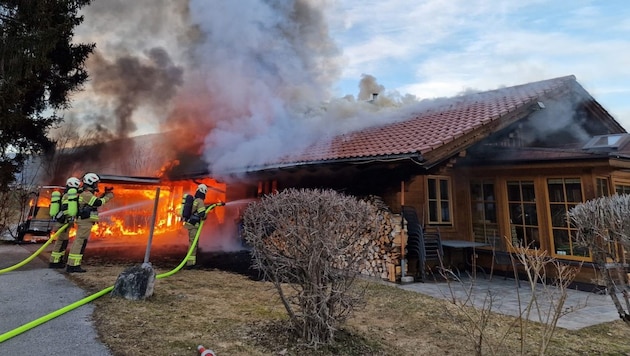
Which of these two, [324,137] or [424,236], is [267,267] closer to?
[424,236]

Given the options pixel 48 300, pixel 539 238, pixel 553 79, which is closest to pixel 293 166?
pixel 48 300

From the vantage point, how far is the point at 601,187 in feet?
22.7

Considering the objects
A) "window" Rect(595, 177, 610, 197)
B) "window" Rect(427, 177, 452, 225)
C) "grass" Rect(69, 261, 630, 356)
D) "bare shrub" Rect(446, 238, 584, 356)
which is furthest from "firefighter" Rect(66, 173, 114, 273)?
"window" Rect(595, 177, 610, 197)

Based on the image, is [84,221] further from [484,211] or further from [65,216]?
[484,211]

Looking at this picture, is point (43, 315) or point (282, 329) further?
point (43, 315)

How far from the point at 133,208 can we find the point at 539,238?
16846 millimetres

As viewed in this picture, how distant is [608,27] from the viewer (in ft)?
26.7

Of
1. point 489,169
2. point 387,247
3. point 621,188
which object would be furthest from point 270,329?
point 621,188

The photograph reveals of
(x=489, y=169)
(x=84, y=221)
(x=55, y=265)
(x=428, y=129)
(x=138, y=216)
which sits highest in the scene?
(x=428, y=129)

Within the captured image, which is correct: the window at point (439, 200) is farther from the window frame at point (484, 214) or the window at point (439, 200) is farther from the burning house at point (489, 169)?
the window frame at point (484, 214)

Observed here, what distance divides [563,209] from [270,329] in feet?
23.3

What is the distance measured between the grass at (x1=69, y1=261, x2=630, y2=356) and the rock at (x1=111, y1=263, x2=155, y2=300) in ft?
0.35

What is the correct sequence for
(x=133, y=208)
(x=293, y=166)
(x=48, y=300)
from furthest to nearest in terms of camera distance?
(x=133, y=208)
(x=293, y=166)
(x=48, y=300)

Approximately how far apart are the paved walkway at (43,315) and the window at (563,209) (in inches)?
335
